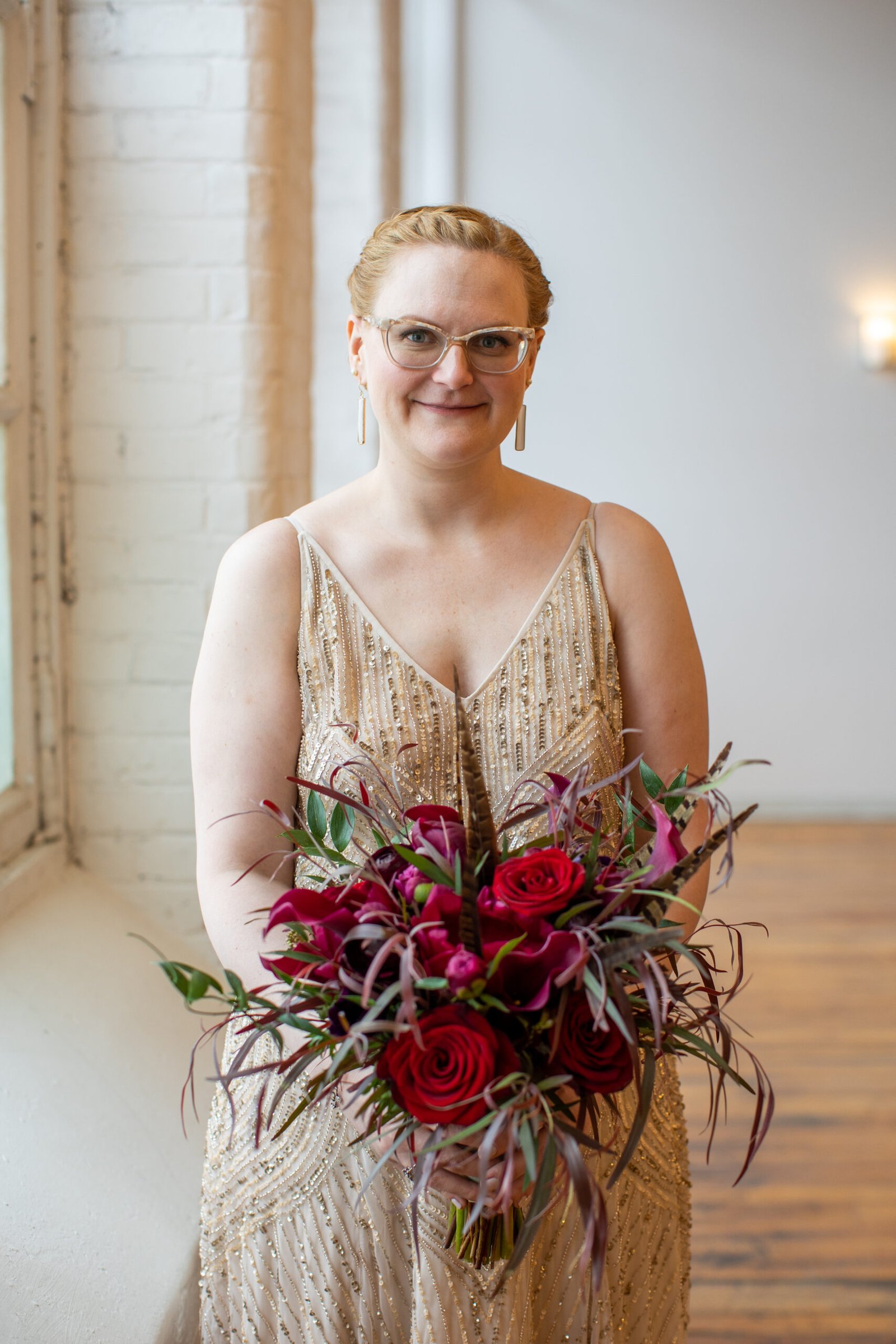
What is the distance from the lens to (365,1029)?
34.4 inches

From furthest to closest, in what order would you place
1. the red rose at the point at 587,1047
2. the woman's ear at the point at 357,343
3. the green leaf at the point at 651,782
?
the woman's ear at the point at 357,343
the green leaf at the point at 651,782
the red rose at the point at 587,1047

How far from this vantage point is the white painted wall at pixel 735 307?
5539mm

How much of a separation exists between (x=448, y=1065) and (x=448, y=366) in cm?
81

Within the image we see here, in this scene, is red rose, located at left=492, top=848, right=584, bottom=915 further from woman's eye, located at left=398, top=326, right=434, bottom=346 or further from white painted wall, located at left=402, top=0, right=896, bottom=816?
white painted wall, located at left=402, top=0, right=896, bottom=816

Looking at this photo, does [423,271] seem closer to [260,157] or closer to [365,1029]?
[365,1029]

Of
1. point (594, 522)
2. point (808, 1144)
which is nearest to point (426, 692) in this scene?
point (594, 522)

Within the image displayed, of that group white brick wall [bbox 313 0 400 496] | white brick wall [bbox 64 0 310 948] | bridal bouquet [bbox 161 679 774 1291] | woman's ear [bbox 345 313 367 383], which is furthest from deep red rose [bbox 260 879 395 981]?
white brick wall [bbox 313 0 400 496]

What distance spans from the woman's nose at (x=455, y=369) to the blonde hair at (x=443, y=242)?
0.13 meters

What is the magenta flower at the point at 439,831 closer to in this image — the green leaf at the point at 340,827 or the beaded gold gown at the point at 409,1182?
the green leaf at the point at 340,827

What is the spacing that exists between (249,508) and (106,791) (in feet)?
2.23

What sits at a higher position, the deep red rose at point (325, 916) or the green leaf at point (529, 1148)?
the deep red rose at point (325, 916)

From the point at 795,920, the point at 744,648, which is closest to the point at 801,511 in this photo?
the point at 744,648

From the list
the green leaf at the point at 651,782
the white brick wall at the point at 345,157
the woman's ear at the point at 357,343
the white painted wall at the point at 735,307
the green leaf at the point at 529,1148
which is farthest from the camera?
the white painted wall at the point at 735,307

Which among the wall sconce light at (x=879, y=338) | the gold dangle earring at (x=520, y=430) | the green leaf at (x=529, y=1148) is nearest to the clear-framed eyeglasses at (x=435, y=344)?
the gold dangle earring at (x=520, y=430)
